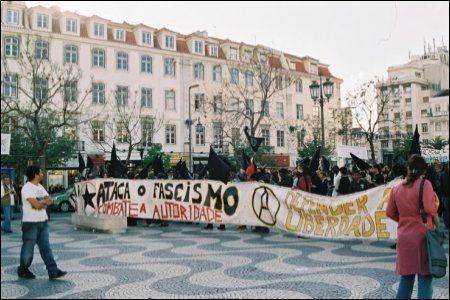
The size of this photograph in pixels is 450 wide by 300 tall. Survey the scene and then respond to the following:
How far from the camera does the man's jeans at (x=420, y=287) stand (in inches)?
185

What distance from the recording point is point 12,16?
35344mm

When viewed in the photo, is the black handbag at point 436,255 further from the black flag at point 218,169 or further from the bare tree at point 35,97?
the bare tree at point 35,97

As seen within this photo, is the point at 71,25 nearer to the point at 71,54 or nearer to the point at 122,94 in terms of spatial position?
the point at 71,54

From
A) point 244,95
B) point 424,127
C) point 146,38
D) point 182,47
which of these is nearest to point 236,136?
point 244,95

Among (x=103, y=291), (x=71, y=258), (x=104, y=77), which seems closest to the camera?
(x=103, y=291)

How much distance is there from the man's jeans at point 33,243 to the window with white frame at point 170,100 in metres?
36.0

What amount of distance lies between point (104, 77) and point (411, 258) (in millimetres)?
37667

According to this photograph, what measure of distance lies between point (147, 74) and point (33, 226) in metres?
36.0

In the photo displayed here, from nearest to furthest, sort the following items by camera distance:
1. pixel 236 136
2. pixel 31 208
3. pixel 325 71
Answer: pixel 31 208
pixel 236 136
pixel 325 71

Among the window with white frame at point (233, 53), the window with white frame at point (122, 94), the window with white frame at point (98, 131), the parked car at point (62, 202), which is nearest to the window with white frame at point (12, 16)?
the window with white frame at point (122, 94)

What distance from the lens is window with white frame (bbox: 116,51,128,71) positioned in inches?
1608

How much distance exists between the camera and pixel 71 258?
9336mm

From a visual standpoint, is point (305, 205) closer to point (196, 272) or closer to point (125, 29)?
point (196, 272)

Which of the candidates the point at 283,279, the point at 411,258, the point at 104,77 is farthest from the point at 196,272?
the point at 104,77
